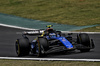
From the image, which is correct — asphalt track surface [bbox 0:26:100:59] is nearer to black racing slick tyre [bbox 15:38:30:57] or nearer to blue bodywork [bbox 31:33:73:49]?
black racing slick tyre [bbox 15:38:30:57]

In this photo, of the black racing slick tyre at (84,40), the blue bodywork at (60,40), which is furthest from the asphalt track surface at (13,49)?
the blue bodywork at (60,40)

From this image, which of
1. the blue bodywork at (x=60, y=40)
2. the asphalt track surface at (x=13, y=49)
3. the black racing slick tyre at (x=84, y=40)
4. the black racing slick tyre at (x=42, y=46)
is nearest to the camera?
the black racing slick tyre at (x=42, y=46)

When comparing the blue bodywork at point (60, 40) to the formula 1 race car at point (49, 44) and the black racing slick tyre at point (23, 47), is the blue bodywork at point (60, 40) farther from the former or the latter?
the black racing slick tyre at point (23, 47)

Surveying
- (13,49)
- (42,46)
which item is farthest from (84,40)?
(13,49)

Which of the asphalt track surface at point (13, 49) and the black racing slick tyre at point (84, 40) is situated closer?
the asphalt track surface at point (13, 49)

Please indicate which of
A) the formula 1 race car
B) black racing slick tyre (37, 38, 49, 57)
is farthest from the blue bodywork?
black racing slick tyre (37, 38, 49, 57)

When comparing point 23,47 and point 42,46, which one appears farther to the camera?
point 23,47

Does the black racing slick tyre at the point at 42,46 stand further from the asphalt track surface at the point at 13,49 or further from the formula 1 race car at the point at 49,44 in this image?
the asphalt track surface at the point at 13,49

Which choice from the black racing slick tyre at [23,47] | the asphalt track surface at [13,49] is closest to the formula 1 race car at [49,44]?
the black racing slick tyre at [23,47]

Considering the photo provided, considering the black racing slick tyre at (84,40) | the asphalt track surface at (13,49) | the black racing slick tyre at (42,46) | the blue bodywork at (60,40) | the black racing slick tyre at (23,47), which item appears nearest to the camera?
the black racing slick tyre at (42,46)

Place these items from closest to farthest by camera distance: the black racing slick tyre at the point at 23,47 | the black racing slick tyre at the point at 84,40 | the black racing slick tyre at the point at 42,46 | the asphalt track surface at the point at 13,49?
the black racing slick tyre at the point at 42,46 < the asphalt track surface at the point at 13,49 < the black racing slick tyre at the point at 23,47 < the black racing slick tyre at the point at 84,40

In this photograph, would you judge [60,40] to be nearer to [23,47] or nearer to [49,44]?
[49,44]

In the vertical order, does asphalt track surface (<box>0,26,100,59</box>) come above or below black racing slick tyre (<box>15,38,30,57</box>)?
below

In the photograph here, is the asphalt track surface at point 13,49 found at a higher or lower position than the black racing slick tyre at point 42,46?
lower
